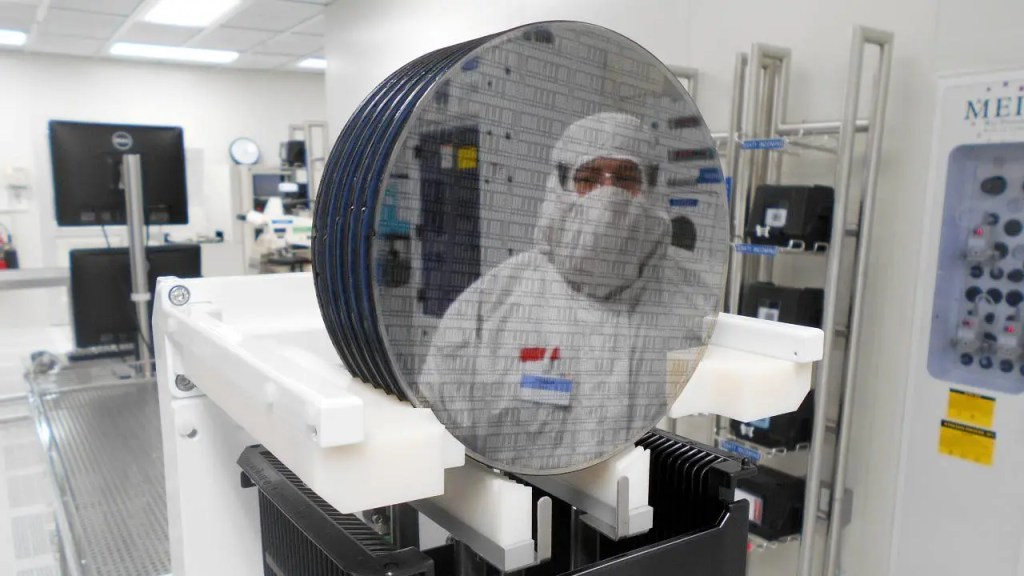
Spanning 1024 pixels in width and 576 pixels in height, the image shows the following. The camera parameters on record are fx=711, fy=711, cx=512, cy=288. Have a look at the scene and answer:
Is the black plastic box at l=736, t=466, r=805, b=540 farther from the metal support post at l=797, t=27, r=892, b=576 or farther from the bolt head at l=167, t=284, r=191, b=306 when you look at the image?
the bolt head at l=167, t=284, r=191, b=306

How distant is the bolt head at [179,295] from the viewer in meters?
0.75

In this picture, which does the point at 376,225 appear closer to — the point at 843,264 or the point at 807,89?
the point at 843,264

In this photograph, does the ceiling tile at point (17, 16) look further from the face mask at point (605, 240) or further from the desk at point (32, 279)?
the face mask at point (605, 240)

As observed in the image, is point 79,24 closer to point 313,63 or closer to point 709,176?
point 313,63

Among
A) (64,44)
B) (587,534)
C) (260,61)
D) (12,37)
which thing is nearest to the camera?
(587,534)

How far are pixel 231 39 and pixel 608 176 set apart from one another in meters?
6.87

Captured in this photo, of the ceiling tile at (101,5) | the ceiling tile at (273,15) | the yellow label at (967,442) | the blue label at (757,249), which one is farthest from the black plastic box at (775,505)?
the ceiling tile at (101,5)

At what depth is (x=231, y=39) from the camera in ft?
21.2

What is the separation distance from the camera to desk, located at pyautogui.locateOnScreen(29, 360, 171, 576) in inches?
39.1

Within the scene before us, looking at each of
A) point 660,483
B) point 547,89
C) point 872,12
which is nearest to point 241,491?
point 660,483

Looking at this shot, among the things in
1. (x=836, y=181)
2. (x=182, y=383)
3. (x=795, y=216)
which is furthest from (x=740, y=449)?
(x=182, y=383)

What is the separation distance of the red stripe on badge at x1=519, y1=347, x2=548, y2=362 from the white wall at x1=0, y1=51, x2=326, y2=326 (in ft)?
19.5

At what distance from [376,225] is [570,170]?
144 mm

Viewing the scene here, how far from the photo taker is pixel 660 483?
617 mm
